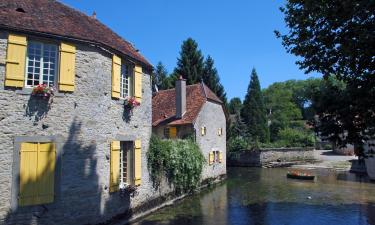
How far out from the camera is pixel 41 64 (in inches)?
468

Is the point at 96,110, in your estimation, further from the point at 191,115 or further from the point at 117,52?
the point at 191,115

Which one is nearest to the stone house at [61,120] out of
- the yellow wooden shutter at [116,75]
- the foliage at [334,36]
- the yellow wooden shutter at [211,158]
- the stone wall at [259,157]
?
the yellow wooden shutter at [116,75]

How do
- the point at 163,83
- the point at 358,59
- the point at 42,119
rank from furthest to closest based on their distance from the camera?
the point at 163,83 < the point at 42,119 < the point at 358,59

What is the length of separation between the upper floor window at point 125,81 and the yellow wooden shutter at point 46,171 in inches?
167

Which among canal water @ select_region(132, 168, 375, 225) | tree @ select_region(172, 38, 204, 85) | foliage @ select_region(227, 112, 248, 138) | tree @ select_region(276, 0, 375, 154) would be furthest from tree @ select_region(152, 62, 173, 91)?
tree @ select_region(276, 0, 375, 154)

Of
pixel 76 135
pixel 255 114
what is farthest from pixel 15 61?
pixel 255 114

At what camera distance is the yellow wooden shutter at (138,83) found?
15.6 m

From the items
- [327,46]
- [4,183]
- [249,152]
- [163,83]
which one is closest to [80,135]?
[4,183]

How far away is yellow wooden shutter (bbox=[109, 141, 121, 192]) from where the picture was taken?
13852 mm

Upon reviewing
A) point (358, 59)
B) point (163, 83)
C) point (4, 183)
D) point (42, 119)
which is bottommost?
point (4, 183)

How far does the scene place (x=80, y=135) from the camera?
12.7 m

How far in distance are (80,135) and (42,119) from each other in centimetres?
149

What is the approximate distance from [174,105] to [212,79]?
16559 millimetres

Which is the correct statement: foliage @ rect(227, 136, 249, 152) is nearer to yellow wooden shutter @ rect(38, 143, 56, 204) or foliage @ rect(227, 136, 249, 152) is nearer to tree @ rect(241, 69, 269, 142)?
tree @ rect(241, 69, 269, 142)
